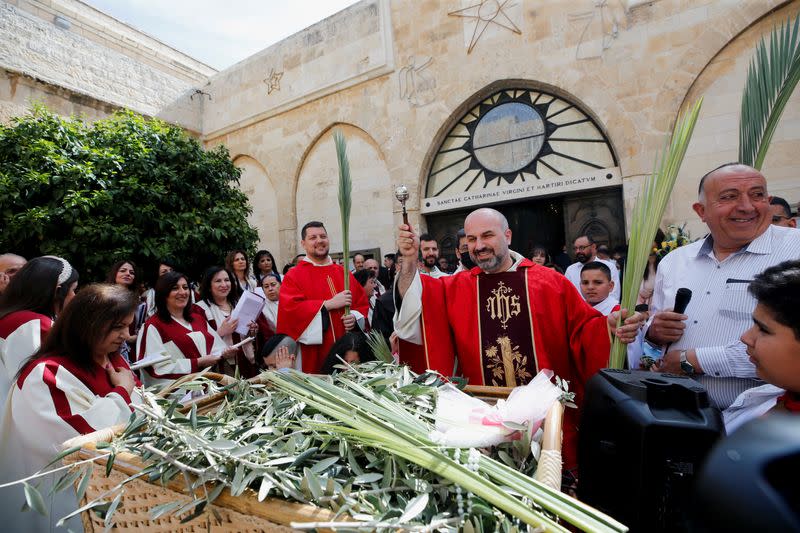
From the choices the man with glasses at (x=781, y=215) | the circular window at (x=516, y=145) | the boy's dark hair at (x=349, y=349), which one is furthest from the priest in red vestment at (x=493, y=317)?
the circular window at (x=516, y=145)

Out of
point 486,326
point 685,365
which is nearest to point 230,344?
point 486,326

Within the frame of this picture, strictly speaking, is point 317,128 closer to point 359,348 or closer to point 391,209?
point 391,209

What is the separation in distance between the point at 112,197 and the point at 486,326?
17.8 feet

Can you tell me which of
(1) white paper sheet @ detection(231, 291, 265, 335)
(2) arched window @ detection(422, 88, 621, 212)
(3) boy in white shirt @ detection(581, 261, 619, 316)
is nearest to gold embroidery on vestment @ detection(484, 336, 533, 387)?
(3) boy in white shirt @ detection(581, 261, 619, 316)

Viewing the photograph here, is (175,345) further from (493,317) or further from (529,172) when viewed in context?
(529,172)

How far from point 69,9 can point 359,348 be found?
12445 millimetres

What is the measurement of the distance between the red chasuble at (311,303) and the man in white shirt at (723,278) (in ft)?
8.88

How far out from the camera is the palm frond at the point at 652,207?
5.21 feet

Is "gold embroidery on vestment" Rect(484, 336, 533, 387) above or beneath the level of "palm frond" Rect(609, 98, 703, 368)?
beneath

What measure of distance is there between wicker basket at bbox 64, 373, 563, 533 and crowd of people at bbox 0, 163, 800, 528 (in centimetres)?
63

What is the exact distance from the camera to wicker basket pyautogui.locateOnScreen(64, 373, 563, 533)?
886mm

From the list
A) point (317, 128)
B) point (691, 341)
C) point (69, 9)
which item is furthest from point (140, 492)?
point (69, 9)

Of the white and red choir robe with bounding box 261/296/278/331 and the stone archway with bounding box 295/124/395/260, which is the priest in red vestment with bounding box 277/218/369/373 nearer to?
the white and red choir robe with bounding box 261/296/278/331

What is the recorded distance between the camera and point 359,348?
10.2ft
